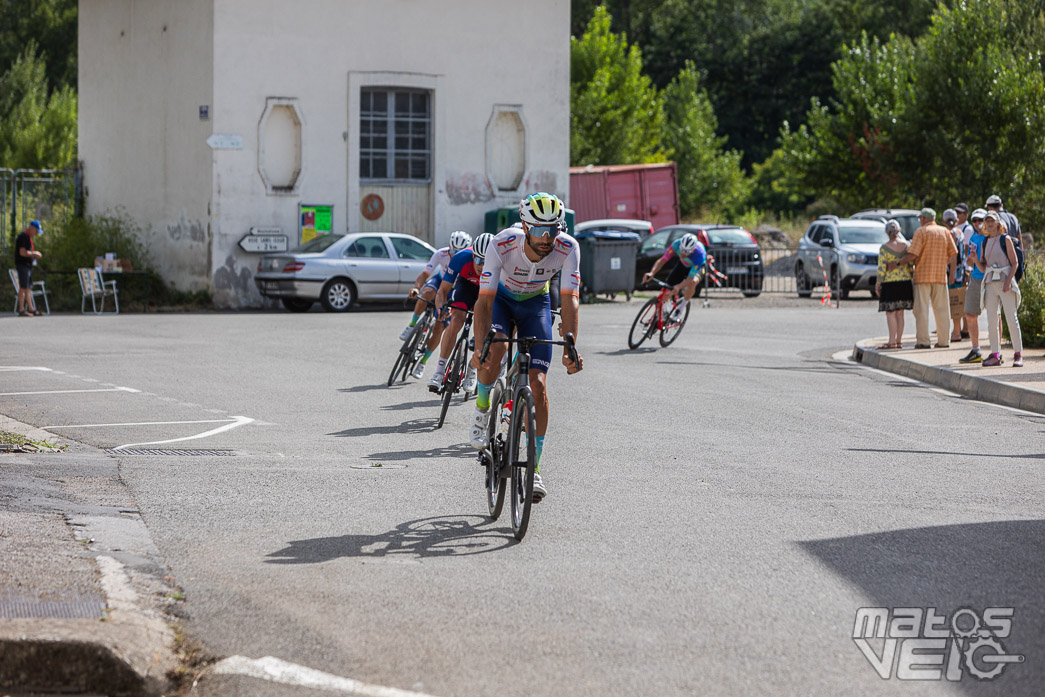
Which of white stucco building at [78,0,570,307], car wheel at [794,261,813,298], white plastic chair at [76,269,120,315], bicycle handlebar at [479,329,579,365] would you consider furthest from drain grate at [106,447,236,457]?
car wheel at [794,261,813,298]

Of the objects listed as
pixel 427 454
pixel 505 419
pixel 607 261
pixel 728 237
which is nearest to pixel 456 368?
pixel 427 454

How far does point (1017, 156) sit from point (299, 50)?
2133 centimetres

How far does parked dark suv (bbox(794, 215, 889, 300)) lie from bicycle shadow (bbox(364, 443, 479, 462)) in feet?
70.4

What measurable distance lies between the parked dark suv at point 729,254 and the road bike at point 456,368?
65.4 ft

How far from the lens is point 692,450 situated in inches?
384

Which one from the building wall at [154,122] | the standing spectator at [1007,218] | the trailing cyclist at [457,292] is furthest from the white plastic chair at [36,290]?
the standing spectator at [1007,218]

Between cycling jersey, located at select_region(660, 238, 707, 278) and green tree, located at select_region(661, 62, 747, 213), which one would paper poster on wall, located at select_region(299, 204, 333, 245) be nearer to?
cycling jersey, located at select_region(660, 238, 707, 278)

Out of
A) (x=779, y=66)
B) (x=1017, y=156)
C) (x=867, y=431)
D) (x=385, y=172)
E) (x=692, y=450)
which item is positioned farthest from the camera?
(x=779, y=66)

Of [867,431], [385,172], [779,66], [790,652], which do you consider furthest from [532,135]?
[779,66]

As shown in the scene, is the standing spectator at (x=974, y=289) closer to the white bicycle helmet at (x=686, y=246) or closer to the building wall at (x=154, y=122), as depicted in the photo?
the white bicycle helmet at (x=686, y=246)

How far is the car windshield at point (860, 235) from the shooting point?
100ft

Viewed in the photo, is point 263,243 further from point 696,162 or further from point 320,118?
point 696,162

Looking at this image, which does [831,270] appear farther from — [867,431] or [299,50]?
[867,431]

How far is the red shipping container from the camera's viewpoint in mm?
37906
